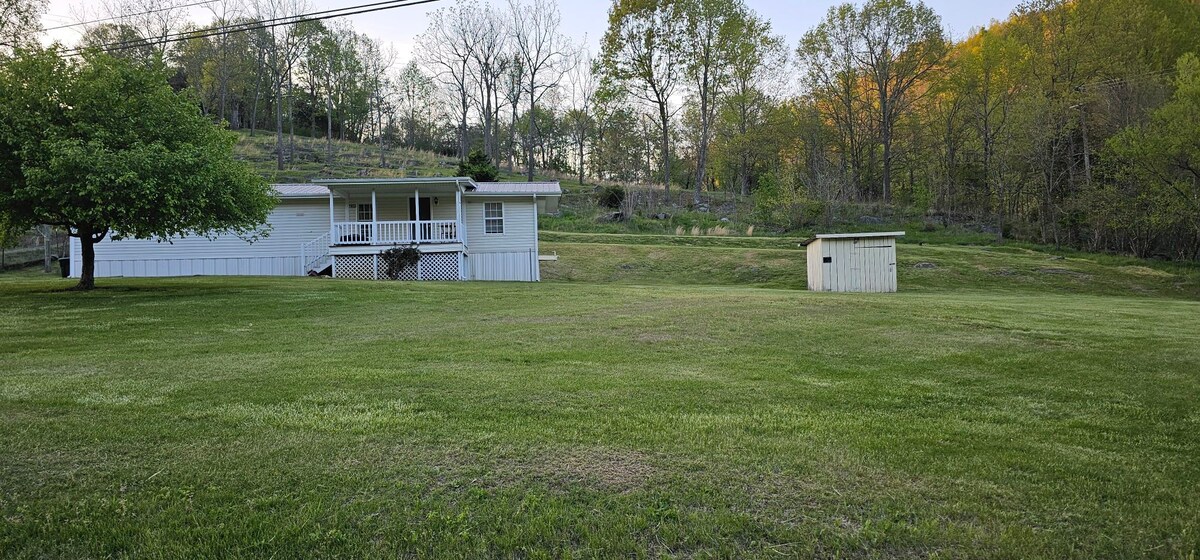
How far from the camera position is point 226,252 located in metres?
25.0

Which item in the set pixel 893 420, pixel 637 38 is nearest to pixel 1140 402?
pixel 893 420

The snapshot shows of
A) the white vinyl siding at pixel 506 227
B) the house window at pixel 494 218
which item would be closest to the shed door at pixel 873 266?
the white vinyl siding at pixel 506 227

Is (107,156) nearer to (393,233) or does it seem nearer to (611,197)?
(393,233)

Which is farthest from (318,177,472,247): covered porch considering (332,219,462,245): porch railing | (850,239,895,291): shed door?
(850,239,895,291): shed door

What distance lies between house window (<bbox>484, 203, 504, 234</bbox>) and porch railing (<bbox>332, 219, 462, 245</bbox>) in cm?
208

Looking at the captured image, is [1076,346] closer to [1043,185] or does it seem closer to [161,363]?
[161,363]

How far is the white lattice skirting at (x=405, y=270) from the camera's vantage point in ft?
76.5

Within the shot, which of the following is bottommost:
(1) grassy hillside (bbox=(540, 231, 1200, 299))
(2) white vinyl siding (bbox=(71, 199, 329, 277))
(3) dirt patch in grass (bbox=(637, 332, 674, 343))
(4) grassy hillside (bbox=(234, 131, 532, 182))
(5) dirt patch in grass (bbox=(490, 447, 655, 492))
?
(5) dirt patch in grass (bbox=(490, 447, 655, 492))

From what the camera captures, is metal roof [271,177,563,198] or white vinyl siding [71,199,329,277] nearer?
metal roof [271,177,563,198]

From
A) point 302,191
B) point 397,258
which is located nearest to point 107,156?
point 397,258

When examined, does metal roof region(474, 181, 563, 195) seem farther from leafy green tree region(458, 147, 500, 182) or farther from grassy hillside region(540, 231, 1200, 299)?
leafy green tree region(458, 147, 500, 182)

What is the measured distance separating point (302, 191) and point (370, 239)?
3.98 m

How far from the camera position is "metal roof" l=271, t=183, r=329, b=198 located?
25.0m

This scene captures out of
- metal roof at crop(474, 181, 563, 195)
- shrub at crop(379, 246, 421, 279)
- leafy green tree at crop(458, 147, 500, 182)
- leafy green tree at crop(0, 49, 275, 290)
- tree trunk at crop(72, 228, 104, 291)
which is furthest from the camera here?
leafy green tree at crop(458, 147, 500, 182)
